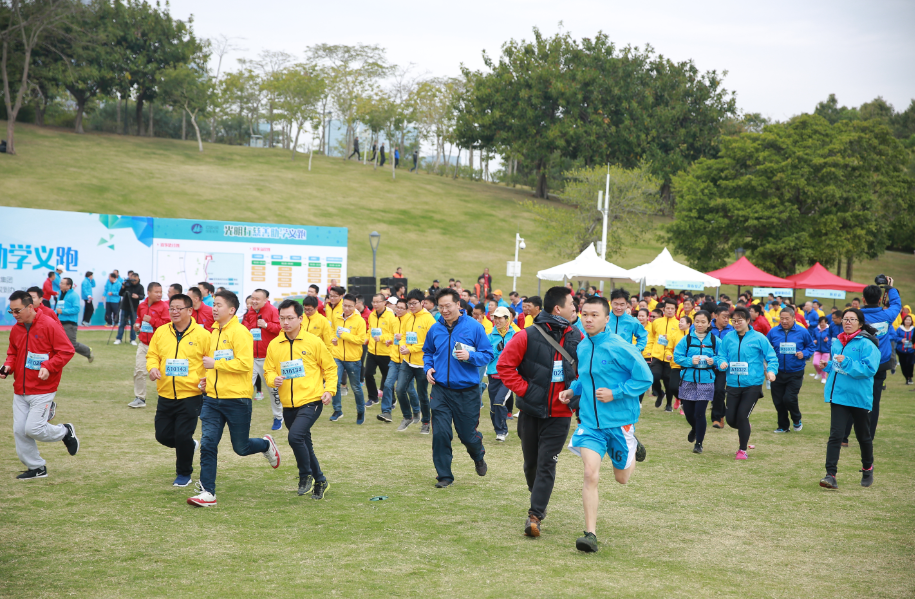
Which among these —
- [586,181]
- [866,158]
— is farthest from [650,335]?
[866,158]

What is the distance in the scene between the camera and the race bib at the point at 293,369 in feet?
21.6

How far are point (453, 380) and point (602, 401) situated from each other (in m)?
2.36

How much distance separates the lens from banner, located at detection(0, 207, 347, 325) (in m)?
20.9

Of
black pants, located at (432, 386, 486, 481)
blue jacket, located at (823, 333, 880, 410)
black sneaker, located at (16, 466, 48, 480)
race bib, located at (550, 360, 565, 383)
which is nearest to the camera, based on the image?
race bib, located at (550, 360, 565, 383)

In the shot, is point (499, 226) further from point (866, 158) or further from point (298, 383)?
point (298, 383)

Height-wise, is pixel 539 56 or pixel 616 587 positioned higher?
pixel 539 56

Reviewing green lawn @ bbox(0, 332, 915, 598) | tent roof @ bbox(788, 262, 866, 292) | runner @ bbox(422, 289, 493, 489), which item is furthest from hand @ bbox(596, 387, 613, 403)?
tent roof @ bbox(788, 262, 866, 292)

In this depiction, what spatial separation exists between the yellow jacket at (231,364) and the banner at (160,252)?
16.2 meters

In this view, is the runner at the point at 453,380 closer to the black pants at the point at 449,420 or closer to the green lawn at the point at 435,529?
the black pants at the point at 449,420

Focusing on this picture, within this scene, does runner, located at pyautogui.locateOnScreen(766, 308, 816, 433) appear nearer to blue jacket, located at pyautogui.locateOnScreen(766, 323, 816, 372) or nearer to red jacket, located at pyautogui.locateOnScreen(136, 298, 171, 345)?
blue jacket, located at pyautogui.locateOnScreen(766, 323, 816, 372)

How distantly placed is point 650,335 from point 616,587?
354 inches

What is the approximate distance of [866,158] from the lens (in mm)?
41375

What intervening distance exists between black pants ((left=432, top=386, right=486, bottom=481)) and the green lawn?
0.92 ft

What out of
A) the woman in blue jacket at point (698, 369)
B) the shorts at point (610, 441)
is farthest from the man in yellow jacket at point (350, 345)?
the shorts at point (610, 441)
